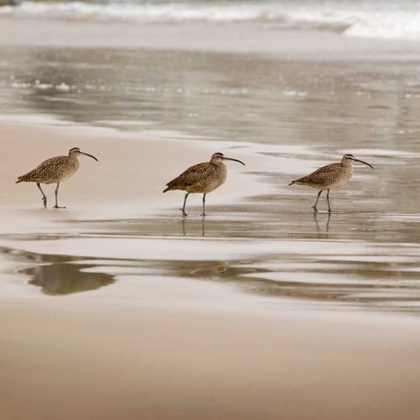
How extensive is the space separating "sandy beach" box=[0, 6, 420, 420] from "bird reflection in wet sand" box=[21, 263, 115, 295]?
0.07ft

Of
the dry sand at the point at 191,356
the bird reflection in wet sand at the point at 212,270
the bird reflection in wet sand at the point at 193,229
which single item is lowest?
the dry sand at the point at 191,356

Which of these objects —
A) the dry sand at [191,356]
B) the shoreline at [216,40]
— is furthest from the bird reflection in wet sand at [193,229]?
the shoreline at [216,40]

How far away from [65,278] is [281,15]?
5607 cm

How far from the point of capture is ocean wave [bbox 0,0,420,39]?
1973 inches

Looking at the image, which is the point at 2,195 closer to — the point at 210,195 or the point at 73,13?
the point at 210,195

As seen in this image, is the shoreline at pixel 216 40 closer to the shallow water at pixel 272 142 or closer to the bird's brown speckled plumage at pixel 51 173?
the shallow water at pixel 272 142

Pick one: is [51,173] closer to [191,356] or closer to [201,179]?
[201,179]

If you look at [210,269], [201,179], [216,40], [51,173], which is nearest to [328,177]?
[201,179]

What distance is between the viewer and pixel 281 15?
63281 millimetres

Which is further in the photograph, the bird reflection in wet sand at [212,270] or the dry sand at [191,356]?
the bird reflection in wet sand at [212,270]

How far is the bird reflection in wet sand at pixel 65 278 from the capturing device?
26.6 feet

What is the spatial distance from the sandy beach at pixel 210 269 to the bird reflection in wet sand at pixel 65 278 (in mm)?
22

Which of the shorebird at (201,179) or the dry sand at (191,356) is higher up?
the shorebird at (201,179)

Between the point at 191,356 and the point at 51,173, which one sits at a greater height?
the point at 51,173
